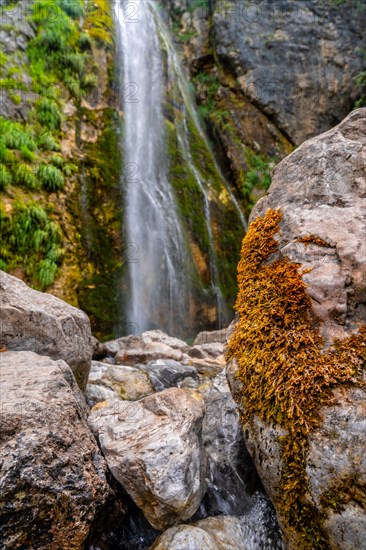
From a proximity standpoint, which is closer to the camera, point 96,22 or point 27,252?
point 27,252

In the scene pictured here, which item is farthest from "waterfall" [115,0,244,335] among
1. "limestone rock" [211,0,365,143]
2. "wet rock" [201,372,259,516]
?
"wet rock" [201,372,259,516]

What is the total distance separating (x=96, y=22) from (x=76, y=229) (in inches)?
308

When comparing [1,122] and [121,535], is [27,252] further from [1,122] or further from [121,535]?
[121,535]

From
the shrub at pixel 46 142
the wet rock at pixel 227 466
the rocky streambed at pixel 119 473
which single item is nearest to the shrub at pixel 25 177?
the shrub at pixel 46 142

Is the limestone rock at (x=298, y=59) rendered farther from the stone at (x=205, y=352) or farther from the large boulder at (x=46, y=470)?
the large boulder at (x=46, y=470)

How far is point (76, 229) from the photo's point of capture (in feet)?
25.9

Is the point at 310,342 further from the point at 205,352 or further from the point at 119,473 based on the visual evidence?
the point at 205,352

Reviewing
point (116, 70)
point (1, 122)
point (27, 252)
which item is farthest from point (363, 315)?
point (116, 70)

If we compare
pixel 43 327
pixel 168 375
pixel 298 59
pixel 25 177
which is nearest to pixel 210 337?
pixel 168 375

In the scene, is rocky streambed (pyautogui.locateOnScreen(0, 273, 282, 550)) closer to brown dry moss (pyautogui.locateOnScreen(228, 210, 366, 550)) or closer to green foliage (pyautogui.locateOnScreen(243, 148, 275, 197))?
brown dry moss (pyautogui.locateOnScreen(228, 210, 366, 550))

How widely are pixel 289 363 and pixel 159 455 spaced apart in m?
0.90

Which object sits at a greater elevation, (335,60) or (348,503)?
(335,60)

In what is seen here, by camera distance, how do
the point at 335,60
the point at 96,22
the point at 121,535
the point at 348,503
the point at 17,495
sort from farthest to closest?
the point at 335,60 → the point at 96,22 → the point at 121,535 → the point at 17,495 → the point at 348,503

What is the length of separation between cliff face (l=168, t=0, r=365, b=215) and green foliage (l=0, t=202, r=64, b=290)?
936 centimetres
